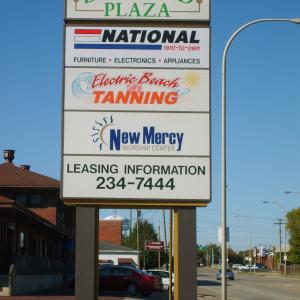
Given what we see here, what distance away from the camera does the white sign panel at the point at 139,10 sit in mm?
12023

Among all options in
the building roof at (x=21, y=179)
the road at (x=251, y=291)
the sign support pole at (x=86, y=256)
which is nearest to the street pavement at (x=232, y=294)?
the road at (x=251, y=291)

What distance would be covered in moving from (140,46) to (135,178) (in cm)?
237

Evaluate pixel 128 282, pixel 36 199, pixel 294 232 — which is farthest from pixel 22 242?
pixel 294 232

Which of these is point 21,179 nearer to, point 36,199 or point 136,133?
point 36,199

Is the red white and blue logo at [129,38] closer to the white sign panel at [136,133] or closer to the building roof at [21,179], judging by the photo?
the white sign panel at [136,133]

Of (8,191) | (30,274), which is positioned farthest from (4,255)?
(8,191)

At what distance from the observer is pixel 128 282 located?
35.4 meters

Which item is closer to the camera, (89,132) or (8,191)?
(89,132)

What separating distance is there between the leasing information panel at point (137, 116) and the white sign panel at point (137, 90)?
18 millimetres

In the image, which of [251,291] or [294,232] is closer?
[251,291]

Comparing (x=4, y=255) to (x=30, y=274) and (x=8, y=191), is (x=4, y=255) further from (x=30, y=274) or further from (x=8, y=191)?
(x=8, y=191)

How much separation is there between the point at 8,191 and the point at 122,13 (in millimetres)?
33194

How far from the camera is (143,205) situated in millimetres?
11695

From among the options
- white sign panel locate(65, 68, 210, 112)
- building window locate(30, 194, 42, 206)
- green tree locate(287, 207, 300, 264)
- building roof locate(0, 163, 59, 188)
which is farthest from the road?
green tree locate(287, 207, 300, 264)
